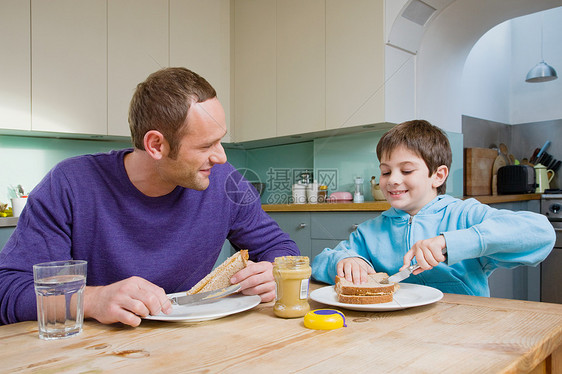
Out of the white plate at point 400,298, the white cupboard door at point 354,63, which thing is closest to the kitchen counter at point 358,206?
the white cupboard door at point 354,63

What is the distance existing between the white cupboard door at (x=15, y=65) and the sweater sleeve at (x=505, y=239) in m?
2.77

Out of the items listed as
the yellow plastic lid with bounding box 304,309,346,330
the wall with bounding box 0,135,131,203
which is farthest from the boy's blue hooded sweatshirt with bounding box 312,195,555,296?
the wall with bounding box 0,135,131,203

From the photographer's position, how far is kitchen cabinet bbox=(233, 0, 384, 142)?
2.85 meters

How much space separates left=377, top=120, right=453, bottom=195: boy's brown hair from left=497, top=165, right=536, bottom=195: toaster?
2.16 m

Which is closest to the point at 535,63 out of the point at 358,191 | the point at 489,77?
the point at 489,77

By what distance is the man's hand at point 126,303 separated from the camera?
0.76 meters

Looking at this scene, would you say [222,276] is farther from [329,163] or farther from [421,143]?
[329,163]

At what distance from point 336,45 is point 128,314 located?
8.60ft

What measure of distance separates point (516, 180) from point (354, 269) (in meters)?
2.63

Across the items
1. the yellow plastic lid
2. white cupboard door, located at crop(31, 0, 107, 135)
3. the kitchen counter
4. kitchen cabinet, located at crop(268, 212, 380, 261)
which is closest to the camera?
the yellow plastic lid

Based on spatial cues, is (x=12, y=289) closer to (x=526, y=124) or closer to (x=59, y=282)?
(x=59, y=282)

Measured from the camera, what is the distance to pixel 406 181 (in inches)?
50.3

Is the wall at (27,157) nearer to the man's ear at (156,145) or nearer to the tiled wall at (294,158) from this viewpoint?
the tiled wall at (294,158)

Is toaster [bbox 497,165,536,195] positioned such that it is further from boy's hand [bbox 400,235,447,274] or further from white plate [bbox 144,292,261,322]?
→ white plate [bbox 144,292,261,322]
